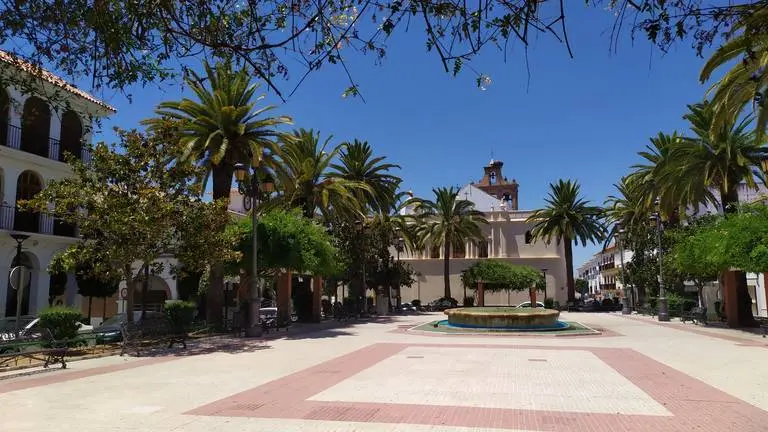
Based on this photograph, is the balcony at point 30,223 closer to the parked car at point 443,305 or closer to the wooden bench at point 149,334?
the wooden bench at point 149,334

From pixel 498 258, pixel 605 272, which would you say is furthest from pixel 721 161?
pixel 605 272

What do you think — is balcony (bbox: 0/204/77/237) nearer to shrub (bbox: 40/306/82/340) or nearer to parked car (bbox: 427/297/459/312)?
shrub (bbox: 40/306/82/340)

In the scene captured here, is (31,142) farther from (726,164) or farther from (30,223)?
(726,164)

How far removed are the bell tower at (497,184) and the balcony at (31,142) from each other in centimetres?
6803

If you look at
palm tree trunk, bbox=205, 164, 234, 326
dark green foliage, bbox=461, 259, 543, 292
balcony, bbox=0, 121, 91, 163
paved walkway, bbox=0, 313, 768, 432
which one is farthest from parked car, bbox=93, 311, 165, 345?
dark green foliage, bbox=461, 259, 543, 292

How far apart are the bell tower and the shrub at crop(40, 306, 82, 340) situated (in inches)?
2969

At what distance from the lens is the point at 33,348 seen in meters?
14.3

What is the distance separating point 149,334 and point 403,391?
10967 mm

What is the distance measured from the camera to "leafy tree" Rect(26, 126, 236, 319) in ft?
54.1

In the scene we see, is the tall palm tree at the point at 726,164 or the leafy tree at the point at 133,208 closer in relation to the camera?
the leafy tree at the point at 133,208

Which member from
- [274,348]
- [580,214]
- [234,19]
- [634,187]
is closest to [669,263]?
[634,187]

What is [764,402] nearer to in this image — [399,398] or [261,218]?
[399,398]

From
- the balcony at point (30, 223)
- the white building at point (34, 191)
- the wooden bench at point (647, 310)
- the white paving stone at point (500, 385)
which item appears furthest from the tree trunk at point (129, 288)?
the wooden bench at point (647, 310)

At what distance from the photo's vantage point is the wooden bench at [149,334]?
1616 centimetres
